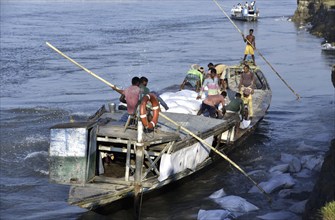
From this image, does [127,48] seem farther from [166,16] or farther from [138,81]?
[138,81]

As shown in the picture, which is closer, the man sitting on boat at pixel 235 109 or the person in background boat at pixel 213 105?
the person in background boat at pixel 213 105

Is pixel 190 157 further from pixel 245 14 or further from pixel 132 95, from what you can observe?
pixel 245 14

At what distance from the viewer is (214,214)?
1190cm

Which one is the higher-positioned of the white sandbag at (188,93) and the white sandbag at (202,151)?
the white sandbag at (188,93)

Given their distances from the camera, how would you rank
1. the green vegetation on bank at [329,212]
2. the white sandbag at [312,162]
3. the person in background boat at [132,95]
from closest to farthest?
the green vegetation on bank at [329,212], the person in background boat at [132,95], the white sandbag at [312,162]

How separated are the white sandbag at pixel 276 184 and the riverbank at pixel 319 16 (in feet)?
94.7

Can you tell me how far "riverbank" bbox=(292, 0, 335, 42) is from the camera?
4248cm

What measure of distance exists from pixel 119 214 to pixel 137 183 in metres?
0.97

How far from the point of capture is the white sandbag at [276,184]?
1362 cm

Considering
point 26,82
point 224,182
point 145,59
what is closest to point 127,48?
point 145,59

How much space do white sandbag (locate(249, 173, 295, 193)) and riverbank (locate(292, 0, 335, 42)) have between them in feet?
94.7

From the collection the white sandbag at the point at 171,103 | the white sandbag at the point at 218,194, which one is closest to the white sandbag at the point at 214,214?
the white sandbag at the point at 218,194

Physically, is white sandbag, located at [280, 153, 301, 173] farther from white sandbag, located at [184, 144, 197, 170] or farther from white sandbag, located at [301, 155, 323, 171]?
white sandbag, located at [184, 144, 197, 170]

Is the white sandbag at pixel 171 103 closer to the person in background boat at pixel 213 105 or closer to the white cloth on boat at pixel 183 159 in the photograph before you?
the person in background boat at pixel 213 105
